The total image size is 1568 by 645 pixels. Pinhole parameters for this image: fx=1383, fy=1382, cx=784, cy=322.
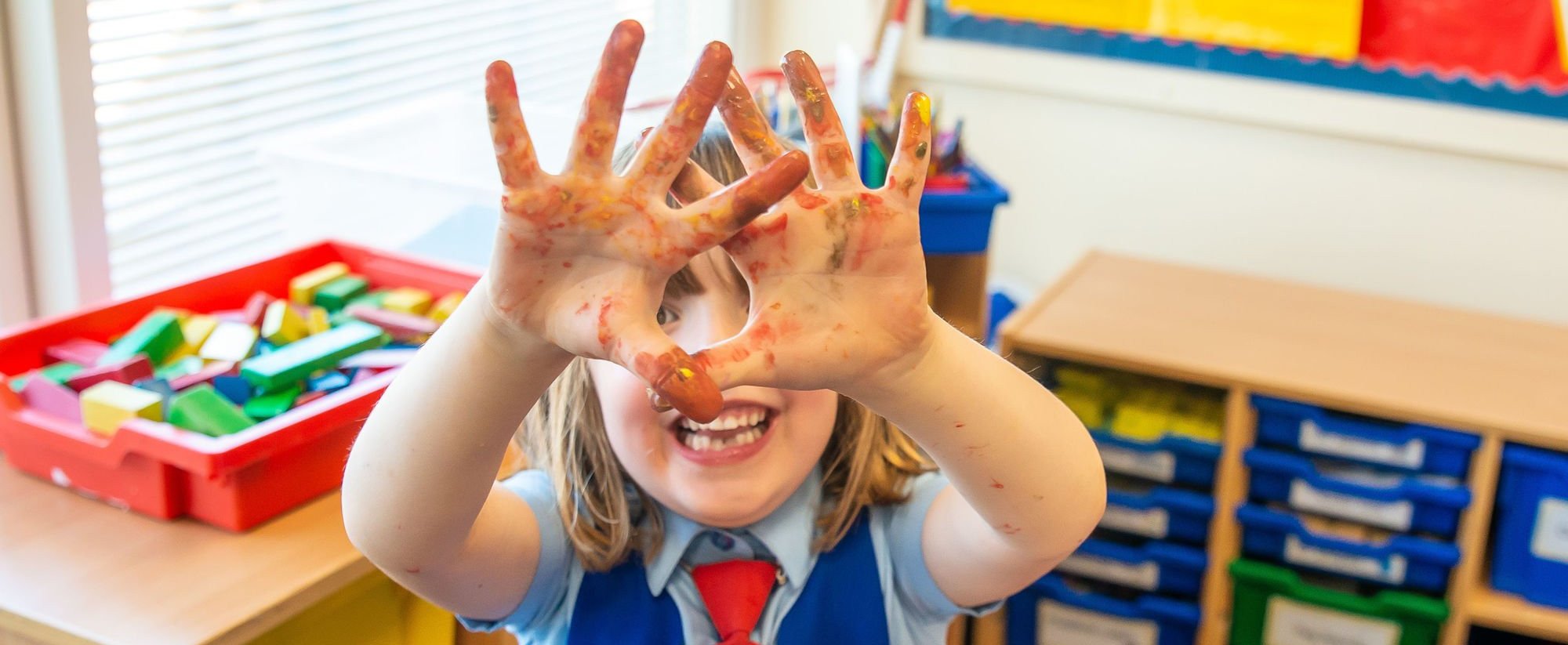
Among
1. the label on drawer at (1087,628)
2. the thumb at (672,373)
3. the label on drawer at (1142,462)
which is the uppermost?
the thumb at (672,373)

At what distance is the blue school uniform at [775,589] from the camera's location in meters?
0.92

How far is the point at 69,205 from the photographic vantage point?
1.31m

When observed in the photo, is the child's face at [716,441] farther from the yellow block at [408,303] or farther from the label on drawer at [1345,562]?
the label on drawer at [1345,562]

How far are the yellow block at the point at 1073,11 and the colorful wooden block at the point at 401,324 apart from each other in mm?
1118

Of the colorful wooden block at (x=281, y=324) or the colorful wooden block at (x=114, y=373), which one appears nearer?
the colorful wooden block at (x=114, y=373)

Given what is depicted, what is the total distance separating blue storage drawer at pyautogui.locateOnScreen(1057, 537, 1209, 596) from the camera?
1.61 meters

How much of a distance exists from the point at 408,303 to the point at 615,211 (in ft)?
2.59

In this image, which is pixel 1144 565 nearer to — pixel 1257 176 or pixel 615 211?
pixel 1257 176

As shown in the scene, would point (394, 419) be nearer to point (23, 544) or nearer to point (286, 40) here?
point (23, 544)

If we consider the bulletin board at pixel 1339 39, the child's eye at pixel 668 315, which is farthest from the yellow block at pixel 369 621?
the bulletin board at pixel 1339 39

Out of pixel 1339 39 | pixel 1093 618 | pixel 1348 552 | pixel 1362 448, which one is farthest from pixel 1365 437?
pixel 1339 39

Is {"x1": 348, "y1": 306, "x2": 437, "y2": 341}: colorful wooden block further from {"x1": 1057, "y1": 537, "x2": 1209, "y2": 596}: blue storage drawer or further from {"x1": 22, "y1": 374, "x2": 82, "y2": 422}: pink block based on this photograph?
{"x1": 1057, "y1": 537, "x2": 1209, "y2": 596}: blue storage drawer

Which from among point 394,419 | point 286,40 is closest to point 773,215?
point 394,419

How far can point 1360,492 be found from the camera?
4.95 ft
